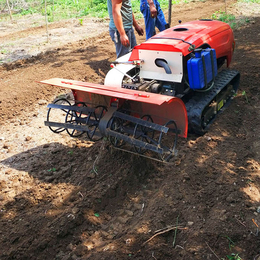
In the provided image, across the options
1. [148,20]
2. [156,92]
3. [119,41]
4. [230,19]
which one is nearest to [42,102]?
[119,41]

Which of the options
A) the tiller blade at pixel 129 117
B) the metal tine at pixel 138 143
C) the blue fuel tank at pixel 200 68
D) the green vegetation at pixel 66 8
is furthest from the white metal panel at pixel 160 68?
the green vegetation at pixel 66 8

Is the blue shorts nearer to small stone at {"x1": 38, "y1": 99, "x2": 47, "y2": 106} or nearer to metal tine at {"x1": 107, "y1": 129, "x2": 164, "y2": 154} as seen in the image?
small stone at {"x1": 38, "y1": 99, "x2": 47, "y2": 106}

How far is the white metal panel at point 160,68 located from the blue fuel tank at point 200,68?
147 millimetres

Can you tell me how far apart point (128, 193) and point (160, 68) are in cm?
169

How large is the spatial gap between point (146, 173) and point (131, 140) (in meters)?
0.71

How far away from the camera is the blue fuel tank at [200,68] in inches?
161

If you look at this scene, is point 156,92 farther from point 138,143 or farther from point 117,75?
point 138,143

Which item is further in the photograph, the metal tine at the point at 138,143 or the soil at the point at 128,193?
the metal tine at the point at 138,143

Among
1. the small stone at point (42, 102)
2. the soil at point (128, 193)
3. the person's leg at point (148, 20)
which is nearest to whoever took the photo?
the soil at point (128, 193)

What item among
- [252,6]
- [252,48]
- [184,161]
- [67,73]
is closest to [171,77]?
[184,161]

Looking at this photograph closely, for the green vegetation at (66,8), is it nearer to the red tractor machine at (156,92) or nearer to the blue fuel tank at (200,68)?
the red tractor machine at (156,92)

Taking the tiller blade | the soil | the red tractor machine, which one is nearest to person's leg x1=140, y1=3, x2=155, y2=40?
the red tractor machine

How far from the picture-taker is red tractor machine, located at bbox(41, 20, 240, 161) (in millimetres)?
3924

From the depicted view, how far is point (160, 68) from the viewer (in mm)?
4328
